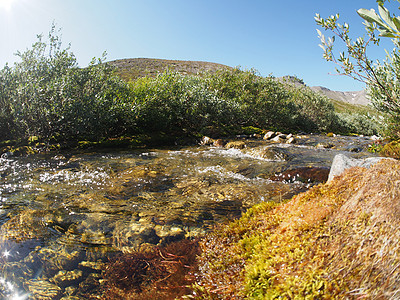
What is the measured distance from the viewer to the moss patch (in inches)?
86.0

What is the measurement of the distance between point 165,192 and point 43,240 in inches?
155

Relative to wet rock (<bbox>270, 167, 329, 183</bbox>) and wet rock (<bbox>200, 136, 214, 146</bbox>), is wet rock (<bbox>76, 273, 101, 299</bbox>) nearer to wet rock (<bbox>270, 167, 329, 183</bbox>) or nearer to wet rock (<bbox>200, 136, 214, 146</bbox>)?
wet rock (<bbox>270, 167, 329, 183</bbox>)

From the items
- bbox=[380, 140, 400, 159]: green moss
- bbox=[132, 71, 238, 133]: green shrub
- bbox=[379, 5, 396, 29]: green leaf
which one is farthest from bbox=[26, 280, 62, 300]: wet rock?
bbox=[132, 71, 238, 133]: green shrub

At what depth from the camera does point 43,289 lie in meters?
3.56

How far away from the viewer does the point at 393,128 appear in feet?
34.7

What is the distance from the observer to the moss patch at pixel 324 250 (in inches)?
86.0

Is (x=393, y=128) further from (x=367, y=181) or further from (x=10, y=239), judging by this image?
(x=10, y=239)

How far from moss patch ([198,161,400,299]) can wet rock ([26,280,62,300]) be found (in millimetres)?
2378

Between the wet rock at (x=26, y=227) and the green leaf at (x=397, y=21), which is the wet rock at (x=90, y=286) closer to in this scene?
the wet rock at (x=26, y=227)

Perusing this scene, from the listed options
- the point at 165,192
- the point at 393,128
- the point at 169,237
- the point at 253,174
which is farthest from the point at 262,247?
the point at 393,128

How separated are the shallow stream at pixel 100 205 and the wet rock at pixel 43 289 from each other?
2cm

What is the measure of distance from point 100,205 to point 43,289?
3.21 meters

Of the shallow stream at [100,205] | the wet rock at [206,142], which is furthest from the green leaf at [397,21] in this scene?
the wet rock at [206,142]

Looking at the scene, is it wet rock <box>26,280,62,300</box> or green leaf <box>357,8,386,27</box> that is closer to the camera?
green leaf <box>357,8,386,27</box>
